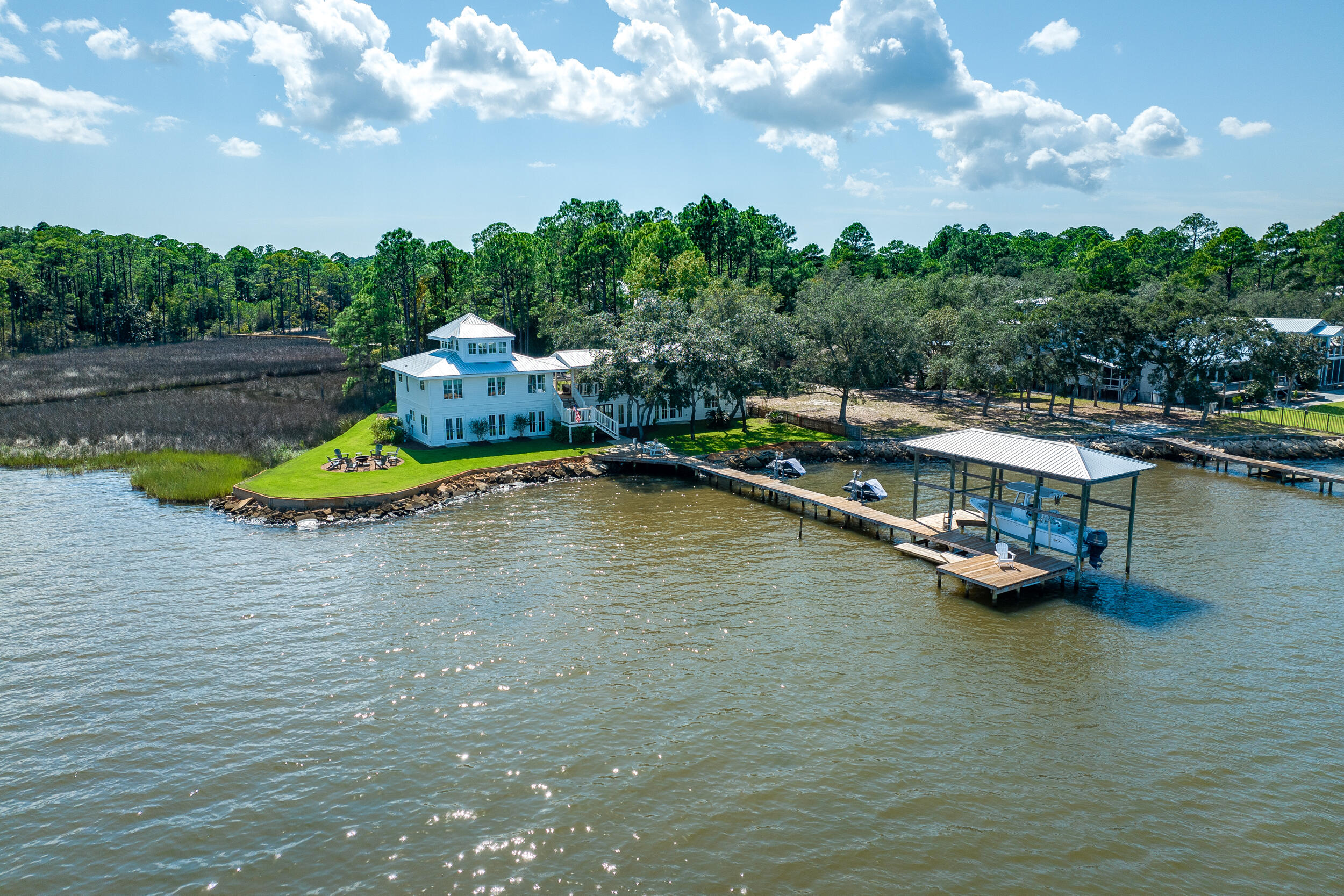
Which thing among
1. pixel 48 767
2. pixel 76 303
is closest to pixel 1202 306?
pixel 48 767

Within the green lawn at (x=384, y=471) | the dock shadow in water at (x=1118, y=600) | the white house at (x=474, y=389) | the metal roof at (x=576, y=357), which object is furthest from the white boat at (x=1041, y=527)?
the metal roof at (x=576, y=357)

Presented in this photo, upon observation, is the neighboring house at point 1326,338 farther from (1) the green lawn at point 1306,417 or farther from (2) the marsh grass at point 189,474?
(2) the marsh grass at point 189,474

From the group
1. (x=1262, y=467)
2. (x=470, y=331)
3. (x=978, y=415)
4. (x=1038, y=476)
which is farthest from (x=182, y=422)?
(x=1262, y=467)

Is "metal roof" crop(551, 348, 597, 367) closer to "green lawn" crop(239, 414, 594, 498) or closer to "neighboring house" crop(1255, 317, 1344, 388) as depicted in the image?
"green lawn" crop(239, 414, 594, 498)

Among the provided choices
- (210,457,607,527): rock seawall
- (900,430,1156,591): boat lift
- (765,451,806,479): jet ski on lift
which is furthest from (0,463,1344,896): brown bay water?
(765,451,806,479): jet ski on lift

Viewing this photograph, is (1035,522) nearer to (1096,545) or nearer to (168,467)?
(1096,545)
